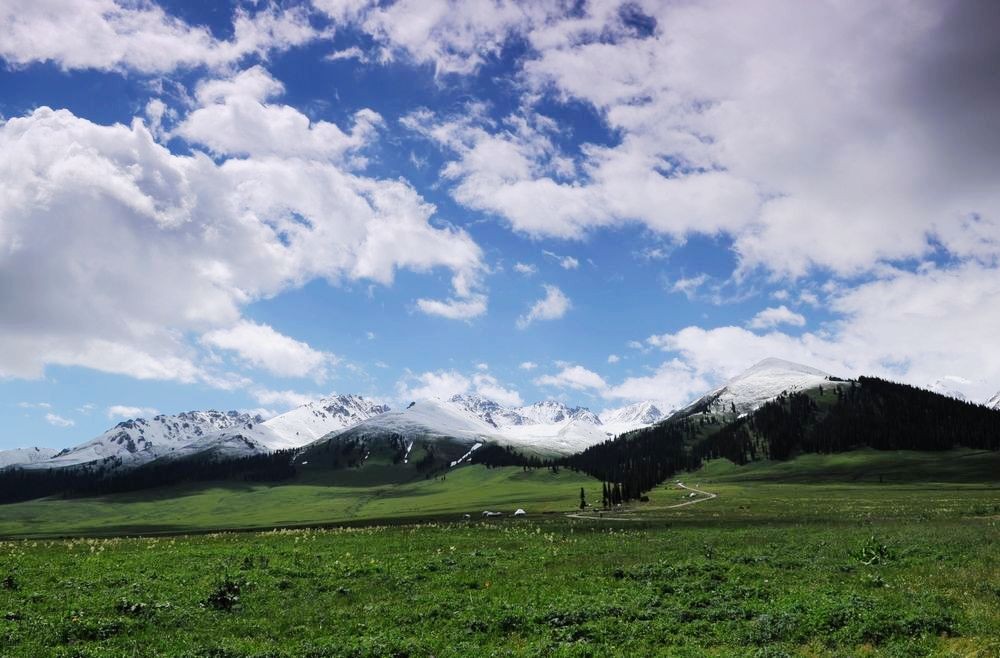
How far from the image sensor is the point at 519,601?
2467cm

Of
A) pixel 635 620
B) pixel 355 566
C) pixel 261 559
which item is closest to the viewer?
pixel 635 620

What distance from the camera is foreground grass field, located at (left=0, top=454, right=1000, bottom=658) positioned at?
1909cm

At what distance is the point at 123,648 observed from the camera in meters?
19.6

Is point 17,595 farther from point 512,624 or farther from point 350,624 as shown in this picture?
point 512,624

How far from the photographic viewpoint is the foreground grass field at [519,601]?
19094 millimetres

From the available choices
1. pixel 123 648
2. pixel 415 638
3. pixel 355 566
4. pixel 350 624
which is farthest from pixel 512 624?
pixel 355 566

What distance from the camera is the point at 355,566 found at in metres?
33.8

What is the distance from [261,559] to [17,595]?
485 inches

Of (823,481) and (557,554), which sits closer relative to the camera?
(557,554)

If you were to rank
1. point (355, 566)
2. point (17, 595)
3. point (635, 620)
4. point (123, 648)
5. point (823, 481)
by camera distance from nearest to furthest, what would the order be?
1. point (123, 648)
2. point (635, 620)
3. point (17, 595)
4. point (355, 566)
5. point (823, 481)

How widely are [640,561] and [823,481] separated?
180 m

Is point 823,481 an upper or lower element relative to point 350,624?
lower

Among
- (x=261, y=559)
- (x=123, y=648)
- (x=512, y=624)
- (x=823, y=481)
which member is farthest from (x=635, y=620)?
(x=823, y=481)

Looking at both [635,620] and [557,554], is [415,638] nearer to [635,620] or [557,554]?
[635,620]
